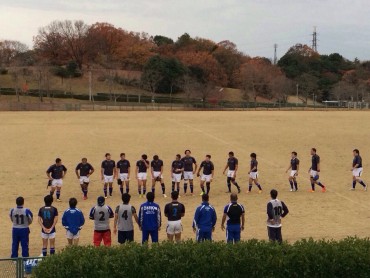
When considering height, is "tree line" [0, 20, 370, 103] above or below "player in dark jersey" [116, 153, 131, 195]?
above

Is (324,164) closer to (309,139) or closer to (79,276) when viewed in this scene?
(309,139)

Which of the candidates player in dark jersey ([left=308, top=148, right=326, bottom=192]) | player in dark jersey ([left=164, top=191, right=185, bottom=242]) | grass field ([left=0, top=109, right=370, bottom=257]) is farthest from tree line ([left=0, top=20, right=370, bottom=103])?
player in dark jersey ([left=164, top=191, right=185, bottom=242])

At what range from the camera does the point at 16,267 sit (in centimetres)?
880

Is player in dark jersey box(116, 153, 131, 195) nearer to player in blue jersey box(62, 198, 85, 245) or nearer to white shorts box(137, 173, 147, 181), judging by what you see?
white shorts box(137, 173, 147, 181)

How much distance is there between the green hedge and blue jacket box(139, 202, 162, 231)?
2.71 meters

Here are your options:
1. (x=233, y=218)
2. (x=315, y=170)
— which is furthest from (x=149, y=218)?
(x=315, y=170)

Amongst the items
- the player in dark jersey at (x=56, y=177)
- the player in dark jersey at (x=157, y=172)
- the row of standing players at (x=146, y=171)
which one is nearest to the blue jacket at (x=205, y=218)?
the row of standing players at (x=146, y=171)

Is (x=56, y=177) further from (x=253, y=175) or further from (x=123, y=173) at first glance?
(x=253, y=175)

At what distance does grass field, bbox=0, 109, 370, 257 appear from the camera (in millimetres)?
15438

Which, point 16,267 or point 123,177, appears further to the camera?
point 123,177

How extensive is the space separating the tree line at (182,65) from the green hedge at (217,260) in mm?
79912

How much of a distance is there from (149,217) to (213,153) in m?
20.1

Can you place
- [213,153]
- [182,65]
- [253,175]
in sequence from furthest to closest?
[182,65] < [213,153] < [253,175]

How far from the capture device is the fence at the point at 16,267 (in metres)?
8.77
